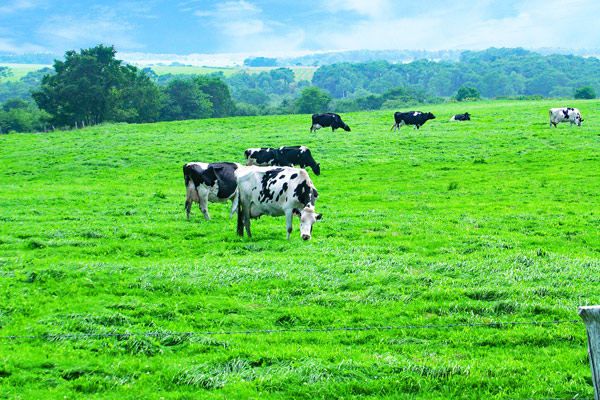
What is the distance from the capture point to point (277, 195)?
14.2 metres

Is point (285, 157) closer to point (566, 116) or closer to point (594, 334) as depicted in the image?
point (594, 334)

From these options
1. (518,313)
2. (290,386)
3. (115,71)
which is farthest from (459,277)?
(115,71)

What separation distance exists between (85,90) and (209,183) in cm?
5375

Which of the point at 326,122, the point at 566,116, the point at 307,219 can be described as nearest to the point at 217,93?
the point at 326,122

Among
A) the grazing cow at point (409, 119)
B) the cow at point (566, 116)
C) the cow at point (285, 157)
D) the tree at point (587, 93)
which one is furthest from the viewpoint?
the tree at point (587, 93)

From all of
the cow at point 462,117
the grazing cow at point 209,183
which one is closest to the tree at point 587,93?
the cow at point 462,117

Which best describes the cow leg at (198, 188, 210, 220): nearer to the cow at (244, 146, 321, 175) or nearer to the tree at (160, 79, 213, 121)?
the cow at (244, 146, 321, 175)

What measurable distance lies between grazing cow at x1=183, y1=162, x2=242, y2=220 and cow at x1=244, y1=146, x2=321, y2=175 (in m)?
9.98

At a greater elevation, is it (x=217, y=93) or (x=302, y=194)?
(x=217, y=93)

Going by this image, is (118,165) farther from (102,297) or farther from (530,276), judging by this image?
(530,276)

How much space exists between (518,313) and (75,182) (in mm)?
24833

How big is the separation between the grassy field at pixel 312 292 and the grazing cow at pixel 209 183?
2.71 ft

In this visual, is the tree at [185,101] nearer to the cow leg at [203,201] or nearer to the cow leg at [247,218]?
the cow leg at [203,201]

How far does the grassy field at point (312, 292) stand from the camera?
239 inches
